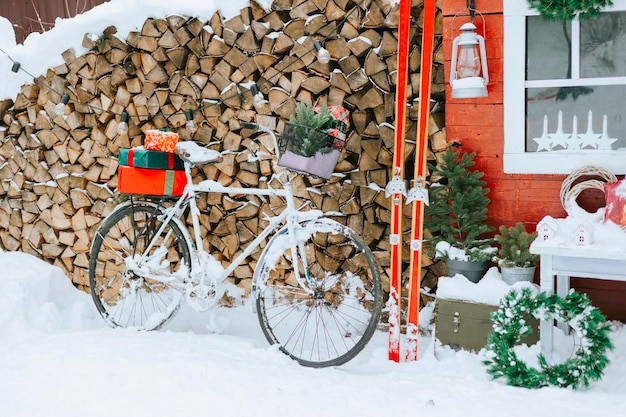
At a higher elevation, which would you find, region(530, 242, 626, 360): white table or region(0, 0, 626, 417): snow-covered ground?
region(530, 242, 626, 360): white table

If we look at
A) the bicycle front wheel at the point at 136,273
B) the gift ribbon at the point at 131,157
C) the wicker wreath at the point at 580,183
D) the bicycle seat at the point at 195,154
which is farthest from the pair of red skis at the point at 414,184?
the gift ribbon at the point at 131,157

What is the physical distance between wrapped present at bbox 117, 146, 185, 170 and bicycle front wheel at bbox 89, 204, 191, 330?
259mm

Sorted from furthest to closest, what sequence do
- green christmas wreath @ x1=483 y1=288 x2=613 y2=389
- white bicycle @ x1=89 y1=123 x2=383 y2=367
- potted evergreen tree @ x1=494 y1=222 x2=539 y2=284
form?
white bicycle @ x1=89 y1=123 x2=383 y2=367 < potted evergreen tree @ x1=494 y1=222 x2=539 y2=284 < green christmas wreath @ x1=483 y1=288 x2=613 y2=389

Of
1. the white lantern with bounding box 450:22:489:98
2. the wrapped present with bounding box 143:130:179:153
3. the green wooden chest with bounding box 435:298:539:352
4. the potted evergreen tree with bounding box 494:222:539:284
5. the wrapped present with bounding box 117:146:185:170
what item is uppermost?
the white lantern with bounding box 450:22:489:98

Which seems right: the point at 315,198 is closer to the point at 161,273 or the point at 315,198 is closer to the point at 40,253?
the point at 161,273

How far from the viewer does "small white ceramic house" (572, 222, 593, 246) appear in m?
2.61

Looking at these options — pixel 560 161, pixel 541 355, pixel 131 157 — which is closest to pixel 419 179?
pixel 560 161

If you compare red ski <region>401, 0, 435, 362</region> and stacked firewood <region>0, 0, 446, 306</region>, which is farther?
stacked firewood <region>0, 0, 446, 306</region>

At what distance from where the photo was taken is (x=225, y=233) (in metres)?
3.84

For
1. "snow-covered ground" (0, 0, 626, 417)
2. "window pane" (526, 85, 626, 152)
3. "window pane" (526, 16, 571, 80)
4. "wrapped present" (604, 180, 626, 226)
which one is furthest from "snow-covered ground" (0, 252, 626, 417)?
"window pane" (526, 16, 571, 80)

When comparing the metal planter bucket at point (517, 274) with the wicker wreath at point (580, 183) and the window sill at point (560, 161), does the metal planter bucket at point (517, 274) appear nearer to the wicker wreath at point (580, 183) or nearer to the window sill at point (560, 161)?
the wicker wreath at point (580, 183)

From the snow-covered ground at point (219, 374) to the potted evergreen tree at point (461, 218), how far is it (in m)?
0.10

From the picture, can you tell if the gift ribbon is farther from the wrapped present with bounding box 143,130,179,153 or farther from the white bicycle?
the white bicycle

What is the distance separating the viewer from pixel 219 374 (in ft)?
9.42
